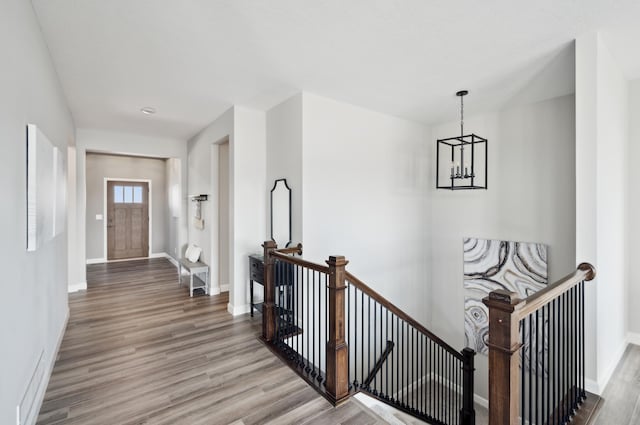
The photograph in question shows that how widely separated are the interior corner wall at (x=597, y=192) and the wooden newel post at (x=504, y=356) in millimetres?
1531

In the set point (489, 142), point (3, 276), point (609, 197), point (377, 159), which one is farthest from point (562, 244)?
point (3, 276)

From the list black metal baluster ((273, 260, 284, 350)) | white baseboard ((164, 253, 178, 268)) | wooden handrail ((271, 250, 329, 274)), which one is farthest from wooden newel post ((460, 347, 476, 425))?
white baseboard ((164, 253, 178, 268))

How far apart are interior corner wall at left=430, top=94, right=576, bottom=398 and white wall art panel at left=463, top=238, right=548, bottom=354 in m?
0.09

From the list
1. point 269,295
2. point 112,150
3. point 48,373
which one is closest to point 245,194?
point 269,295

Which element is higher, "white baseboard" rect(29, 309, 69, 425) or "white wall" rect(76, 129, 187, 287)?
"white wall" rect(76, 129, 187, 287)

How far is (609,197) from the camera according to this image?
2.58 m

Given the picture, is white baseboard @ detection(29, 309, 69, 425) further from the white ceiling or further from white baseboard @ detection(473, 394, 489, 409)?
white baseboard @ detection(473, 394, 489, 409)

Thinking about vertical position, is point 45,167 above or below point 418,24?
below

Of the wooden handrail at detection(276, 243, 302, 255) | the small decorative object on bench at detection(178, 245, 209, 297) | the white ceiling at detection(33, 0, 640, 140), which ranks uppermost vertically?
the white ceiling at detection(33, 0, 640, 140)

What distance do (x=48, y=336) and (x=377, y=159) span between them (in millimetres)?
3889

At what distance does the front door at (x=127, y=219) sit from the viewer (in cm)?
754

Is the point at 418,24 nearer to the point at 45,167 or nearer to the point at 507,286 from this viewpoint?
the point at 45,167

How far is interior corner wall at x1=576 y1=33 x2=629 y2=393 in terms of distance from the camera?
2328 mm

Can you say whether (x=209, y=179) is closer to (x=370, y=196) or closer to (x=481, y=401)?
(x=370, y=196)
